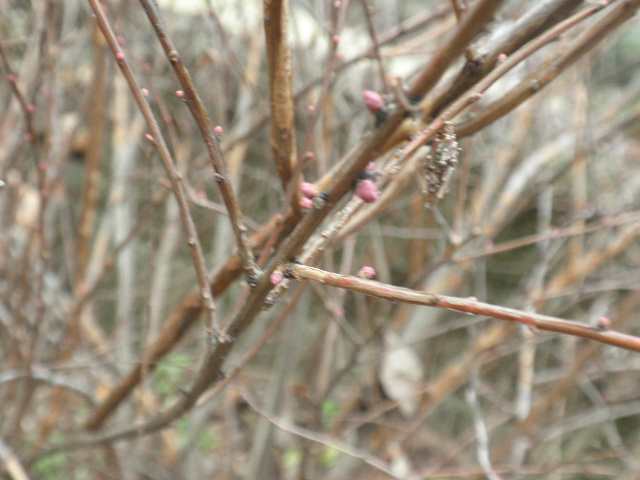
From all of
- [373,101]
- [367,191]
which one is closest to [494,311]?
[367,191]

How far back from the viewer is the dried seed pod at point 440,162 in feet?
2.48

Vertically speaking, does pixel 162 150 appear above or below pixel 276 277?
above

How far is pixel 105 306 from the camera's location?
4.44 metres

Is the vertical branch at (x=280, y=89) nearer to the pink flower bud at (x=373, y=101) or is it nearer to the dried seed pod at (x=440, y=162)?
the pink flower bud at (x=373, y=101)

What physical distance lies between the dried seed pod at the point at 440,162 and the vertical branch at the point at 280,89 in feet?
1.03

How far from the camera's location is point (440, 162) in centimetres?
77

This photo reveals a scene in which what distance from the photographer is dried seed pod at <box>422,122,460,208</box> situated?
2.48 ft

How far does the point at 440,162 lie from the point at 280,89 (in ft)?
1.16

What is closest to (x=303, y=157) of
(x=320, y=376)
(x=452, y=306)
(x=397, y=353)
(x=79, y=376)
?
(x=452, y=306)

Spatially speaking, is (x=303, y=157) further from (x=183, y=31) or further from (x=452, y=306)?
(x=183, y=31)

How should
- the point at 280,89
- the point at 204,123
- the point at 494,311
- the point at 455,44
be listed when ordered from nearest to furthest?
the point at 494,311 → the point at 204,123 → the point at 455,44 → the point at 280,89

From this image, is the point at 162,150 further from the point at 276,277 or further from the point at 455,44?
the point at 455,44

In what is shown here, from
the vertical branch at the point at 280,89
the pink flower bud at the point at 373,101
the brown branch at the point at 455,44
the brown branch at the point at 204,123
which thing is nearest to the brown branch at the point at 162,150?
the brown branch at the point at 204,123

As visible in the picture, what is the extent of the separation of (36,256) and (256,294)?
203cm
